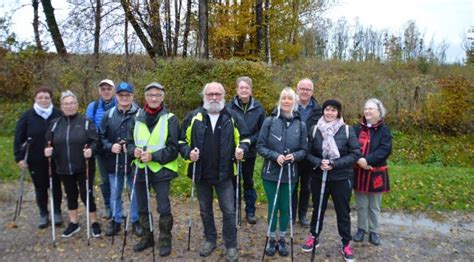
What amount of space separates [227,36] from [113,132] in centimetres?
1465

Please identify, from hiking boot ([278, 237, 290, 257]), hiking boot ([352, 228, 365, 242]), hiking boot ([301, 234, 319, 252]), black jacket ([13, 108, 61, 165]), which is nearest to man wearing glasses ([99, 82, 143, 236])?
black jacket ([13, 108, 61, 165])

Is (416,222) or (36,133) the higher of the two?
(36,133)

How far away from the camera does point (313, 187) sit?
4926 mm

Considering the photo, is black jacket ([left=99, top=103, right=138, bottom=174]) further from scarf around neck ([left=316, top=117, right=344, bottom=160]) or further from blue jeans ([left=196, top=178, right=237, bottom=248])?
scarf around neck ([left=316, top=117, right=344, bottom=160])

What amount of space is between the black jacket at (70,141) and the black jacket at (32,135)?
0.38 m

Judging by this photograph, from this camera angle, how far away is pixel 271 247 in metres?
4.97

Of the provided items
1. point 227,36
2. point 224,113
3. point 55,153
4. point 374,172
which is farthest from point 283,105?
point 227,36

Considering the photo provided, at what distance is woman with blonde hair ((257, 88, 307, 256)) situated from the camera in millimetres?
4648

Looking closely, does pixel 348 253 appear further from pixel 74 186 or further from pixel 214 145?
pixel 74 186

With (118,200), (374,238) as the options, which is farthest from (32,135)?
(374,238)

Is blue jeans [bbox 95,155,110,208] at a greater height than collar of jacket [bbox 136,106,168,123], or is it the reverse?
collar of jacket [bbox 136,106,168,123]

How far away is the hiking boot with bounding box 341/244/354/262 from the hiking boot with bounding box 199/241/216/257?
66.5 inches

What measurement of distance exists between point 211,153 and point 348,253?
2.19 m

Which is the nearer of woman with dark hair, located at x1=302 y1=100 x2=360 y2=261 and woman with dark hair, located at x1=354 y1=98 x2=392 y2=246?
woman with dark hair, located at x1=302 y1=100 x2=360 y2=261
